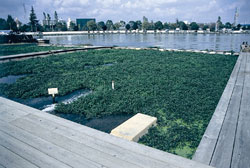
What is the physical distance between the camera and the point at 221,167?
2979 mm

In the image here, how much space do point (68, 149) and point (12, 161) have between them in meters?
0.95

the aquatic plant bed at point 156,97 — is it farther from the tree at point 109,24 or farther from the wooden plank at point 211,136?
the tree at point 109,24

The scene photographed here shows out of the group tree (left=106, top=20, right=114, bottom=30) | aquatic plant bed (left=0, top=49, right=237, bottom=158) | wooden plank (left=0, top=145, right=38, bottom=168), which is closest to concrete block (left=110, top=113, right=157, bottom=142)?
aquatic plant bed (left=0, top=49, right=237, bottom=158)

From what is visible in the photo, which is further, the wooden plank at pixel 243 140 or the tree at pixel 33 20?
the tree at pixel 33 20

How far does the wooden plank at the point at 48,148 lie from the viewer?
2916mm

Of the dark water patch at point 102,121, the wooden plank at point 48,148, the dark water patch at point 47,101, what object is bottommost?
the dark water patch at point 102,121

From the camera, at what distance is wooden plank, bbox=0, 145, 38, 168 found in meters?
2.89

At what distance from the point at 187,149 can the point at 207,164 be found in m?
1.16

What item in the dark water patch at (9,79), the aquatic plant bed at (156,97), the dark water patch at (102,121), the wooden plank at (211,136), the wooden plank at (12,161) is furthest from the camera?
the dark water patch at (9,79)

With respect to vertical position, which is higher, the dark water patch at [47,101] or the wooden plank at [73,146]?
the wooden plank at [73,146]

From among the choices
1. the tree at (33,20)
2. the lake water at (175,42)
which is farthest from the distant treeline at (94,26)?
the lake water at (175,42)

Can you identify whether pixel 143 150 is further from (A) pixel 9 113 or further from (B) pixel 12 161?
(A) pixel 9 113

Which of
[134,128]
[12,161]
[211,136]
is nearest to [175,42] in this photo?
[134,128]

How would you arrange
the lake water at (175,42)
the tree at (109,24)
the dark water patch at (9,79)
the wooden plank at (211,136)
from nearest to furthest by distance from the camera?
the wooden plank at (211,136) → the dark water patch at (9,79) → the lake water at (175,42) → the tree at (109,24)
